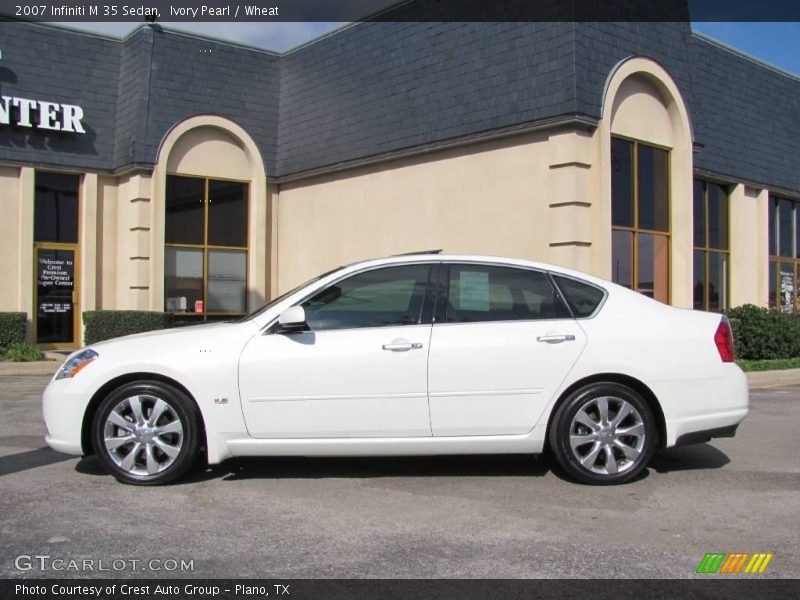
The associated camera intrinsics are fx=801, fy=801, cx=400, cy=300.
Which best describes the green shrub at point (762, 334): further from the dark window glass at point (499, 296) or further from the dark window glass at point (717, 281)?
the dark window glass at point (499, 296)

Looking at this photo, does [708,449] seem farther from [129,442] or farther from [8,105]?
[8,105]

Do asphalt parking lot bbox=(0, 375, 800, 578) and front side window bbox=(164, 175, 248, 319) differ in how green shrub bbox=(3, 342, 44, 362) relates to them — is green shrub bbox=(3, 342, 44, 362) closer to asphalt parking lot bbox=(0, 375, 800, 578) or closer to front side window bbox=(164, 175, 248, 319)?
front side window bbox=(164, 175, 248, 319)

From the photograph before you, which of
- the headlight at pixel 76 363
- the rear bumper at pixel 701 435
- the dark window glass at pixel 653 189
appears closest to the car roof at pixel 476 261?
the rear bumper at pixel 701 435

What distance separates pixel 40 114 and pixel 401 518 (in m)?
14.1

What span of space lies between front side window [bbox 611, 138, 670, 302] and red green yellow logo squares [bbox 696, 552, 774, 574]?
948 cm

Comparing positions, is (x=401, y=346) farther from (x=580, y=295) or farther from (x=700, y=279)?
(x=700, y=279)

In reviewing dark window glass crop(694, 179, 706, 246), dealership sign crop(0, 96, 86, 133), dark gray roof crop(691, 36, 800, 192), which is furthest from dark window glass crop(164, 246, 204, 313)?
dark window glass crop(694, 179, 706, 246)

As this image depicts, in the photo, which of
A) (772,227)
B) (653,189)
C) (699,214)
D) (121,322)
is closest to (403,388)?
(653,189)

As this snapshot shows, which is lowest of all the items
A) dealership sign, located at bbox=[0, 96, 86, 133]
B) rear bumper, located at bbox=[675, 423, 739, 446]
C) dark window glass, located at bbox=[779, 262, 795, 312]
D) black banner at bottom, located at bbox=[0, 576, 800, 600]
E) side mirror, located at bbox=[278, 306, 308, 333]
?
black banner at bottom, located at bbox=[0, 576, 800, 600]

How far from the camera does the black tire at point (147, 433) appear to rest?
560 centimetres

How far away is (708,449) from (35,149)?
14.2m

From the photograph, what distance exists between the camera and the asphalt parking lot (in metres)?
4.14

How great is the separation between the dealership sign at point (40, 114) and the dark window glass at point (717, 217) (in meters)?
13.5

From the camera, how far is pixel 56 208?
16719mm
